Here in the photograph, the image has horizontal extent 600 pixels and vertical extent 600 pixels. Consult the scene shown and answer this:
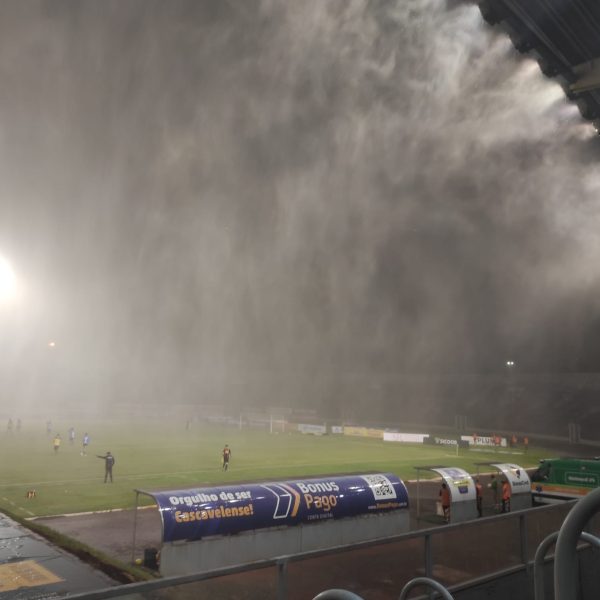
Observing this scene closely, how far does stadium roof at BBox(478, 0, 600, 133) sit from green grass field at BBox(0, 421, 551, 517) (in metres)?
22.6

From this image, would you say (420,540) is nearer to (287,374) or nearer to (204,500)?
(204,500)

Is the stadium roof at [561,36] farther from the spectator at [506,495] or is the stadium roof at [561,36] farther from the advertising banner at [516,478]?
the spectator at [506,495]

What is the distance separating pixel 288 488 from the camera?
1548 centimetres

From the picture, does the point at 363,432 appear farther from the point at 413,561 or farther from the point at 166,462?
the point at 413,561

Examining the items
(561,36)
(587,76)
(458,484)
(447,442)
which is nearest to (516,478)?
(458,484)

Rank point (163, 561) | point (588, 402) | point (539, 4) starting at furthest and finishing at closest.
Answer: point (588, 402)
point (163, 561)
point (539, 4)

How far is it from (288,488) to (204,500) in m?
2.63

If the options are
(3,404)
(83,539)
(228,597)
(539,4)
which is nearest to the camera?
(228,597)

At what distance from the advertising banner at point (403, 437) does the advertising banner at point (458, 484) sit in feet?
128

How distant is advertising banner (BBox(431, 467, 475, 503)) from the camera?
20109 millimetres

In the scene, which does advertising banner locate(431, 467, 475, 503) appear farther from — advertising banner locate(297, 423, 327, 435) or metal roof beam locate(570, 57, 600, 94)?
advertising banner locate(297, 423, 327, 435)

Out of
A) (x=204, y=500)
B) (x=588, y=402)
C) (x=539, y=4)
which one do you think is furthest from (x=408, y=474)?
(x=588, y=402)

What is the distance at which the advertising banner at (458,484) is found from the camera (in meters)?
20.1

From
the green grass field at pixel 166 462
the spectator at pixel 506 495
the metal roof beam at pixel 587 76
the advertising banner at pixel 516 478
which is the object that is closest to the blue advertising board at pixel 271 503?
the spectator at pixel 506 495
